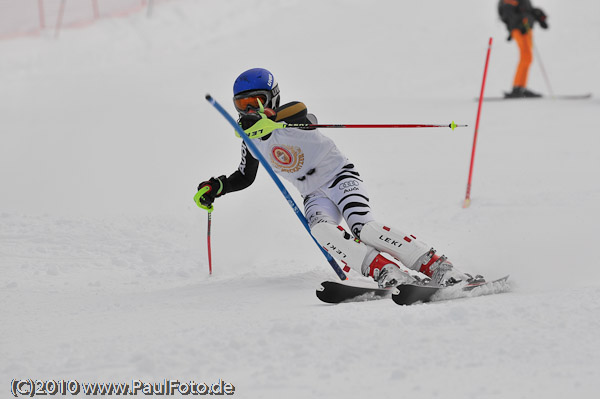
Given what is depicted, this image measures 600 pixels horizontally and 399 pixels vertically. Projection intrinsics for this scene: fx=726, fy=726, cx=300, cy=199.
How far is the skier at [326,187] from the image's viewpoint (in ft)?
12.9

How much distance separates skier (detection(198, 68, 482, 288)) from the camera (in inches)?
155

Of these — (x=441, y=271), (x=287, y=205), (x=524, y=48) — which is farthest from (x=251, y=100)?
(x=524, y=48)

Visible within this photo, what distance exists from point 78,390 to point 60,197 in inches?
188

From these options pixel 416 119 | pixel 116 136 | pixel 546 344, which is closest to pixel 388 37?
pixel 416 119

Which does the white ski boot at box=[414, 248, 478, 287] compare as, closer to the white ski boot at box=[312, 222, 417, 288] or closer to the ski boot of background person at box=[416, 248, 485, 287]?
the ski boot of background person at box=[416, 248, 485, 287]

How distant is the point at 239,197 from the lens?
24.6 feet

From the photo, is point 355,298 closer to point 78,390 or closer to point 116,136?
point 78,390

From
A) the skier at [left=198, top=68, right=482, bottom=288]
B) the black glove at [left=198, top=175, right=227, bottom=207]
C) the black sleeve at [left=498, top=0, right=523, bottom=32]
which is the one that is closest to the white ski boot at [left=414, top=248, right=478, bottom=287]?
the skier at [left=198, top=68, right=482, bottom=288]

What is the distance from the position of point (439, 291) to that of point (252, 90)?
5.32ft

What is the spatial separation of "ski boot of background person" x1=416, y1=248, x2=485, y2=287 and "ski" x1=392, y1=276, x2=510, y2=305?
0.08 metres

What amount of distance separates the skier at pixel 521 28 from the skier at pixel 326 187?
24.3ft

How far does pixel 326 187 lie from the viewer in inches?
173

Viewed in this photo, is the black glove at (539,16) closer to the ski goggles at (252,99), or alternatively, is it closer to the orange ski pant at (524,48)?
the orange ski pant at (524,48)

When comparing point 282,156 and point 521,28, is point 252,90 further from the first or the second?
point 521,28
